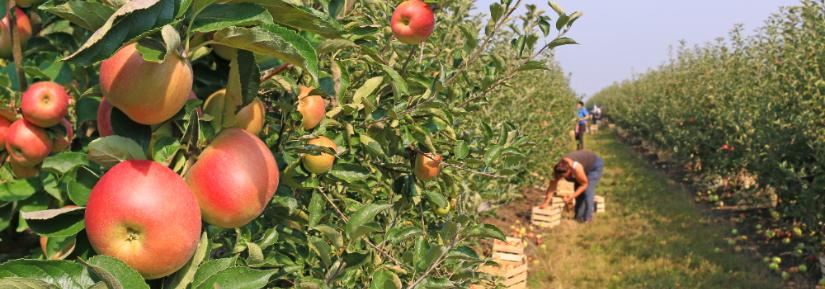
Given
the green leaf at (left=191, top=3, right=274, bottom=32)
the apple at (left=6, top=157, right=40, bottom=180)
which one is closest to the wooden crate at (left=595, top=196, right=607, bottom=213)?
the apple at (left=6, top=157, right=40, bottom=180)

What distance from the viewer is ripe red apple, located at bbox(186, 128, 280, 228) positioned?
843 millimetres

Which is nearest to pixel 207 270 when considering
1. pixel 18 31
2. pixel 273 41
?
pixel 273 41

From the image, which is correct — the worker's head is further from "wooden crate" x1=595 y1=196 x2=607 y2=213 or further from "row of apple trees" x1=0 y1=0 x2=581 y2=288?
Answer: "row of apple trees" x1=0 y1=0 x2=581 y2=288

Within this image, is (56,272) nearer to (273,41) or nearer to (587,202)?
(273,41)

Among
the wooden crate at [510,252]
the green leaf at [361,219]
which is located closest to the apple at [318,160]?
the green leaf at [361,219]

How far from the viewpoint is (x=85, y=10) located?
0.76 meters

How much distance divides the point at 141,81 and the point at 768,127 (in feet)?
25.1

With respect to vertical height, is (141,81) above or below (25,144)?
above

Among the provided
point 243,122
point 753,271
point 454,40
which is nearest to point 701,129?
point 753,271

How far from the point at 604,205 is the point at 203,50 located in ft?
30.2

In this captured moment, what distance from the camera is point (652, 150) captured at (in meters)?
17.3

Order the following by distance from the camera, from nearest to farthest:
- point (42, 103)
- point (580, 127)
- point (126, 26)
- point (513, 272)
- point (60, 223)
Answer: point (126, 26)
point (60, 223)
point (42, 103)
point (513, 272)
point (580, 127)

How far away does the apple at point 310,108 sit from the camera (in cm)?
148

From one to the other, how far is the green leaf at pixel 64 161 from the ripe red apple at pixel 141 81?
0.31 m
